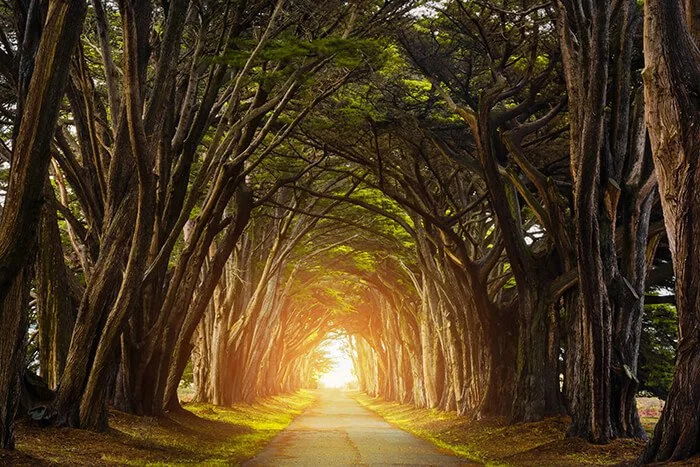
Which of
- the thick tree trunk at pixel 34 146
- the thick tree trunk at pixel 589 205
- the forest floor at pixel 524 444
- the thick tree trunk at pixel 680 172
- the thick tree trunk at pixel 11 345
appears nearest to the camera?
the thick tree trunk at pixel 34 146

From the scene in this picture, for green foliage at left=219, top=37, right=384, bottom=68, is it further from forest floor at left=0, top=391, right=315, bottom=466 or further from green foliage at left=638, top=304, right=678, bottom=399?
green foliage at left=638, top=304, right=678, bottom=399

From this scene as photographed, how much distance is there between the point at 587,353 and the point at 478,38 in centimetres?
612

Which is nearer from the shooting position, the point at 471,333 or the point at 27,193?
the point at 27,193

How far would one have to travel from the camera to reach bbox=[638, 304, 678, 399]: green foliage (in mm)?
21688

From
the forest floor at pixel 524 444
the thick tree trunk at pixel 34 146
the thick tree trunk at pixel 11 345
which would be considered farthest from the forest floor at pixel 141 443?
the forest floor at pixel 524 444

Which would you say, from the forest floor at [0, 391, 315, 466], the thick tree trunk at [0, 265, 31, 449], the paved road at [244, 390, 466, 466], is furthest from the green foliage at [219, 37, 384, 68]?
the paved road at [244, 390, 466, 466]

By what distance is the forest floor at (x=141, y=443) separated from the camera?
8578 millimetres

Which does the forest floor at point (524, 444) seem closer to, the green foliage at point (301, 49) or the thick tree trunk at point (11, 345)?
the green foliage at point (301, 49)

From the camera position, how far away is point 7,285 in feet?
22.7

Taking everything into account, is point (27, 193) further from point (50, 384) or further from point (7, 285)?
point (50, 384)

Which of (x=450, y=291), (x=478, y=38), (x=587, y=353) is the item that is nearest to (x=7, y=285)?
(x=587, y=353)

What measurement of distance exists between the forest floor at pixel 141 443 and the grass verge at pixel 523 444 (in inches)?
145

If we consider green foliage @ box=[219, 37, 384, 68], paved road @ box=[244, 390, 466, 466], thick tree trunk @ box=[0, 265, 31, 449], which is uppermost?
green foliage @ box=[219, 37, 384, 68]

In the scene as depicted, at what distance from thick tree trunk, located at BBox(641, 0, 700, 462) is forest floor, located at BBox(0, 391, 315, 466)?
571cm
